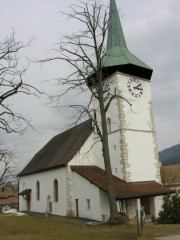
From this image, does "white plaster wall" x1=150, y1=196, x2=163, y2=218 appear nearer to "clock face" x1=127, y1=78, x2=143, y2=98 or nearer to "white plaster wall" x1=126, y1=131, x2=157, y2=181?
"white plaster wall" x1=126, y1=131, x2=157, y2=181

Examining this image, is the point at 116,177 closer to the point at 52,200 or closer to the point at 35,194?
the point at 52,200

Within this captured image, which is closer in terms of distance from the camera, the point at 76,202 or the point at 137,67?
the point at 76,202

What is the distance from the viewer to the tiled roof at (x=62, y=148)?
29.9 metres

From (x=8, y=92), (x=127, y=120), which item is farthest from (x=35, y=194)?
(x=8, y=92)

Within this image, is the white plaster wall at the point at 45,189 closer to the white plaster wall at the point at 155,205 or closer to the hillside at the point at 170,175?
the white plaster wall at the point at 155,205

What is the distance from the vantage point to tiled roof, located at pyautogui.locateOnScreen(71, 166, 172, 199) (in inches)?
962

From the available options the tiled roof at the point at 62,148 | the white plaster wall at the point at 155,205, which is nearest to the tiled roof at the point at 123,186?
the white plaster wall at the point at 155,205

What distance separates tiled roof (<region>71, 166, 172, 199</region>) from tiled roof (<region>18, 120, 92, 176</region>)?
2101 millimetres

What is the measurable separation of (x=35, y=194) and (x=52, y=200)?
5103mm

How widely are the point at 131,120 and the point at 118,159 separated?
3.49m

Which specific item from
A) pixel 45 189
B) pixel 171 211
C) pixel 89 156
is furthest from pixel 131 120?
pixel 45 189

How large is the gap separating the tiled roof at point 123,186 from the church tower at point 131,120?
0.65 m

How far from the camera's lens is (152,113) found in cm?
2983

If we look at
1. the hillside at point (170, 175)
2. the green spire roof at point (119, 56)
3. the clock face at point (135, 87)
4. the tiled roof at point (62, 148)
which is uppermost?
the green spire roof at point (119, 56)
